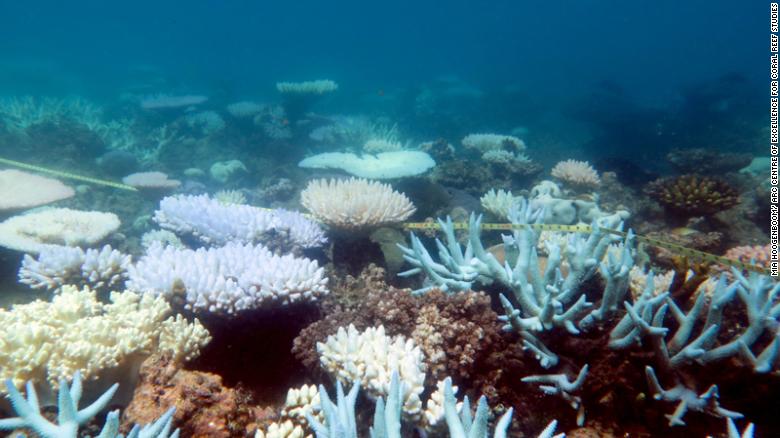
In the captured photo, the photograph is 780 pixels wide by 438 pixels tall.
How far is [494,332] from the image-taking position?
2.74 meters

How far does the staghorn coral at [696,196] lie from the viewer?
6145 millimetres

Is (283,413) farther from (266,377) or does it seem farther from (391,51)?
(391,51)

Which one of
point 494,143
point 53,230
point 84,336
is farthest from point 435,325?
point 494,143

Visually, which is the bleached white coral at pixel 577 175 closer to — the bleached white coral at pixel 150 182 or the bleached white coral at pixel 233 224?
the bleached white coral at pixel 233 224

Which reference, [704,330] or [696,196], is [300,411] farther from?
[696,196]

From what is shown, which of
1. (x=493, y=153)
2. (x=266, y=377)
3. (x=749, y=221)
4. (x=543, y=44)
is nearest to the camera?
(x=266, y=377)

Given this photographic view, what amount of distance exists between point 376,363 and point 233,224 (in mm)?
2673

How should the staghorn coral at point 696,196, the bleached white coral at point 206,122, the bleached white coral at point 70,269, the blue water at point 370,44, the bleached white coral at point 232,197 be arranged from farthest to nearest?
1. the blue water at point 370,44
2. the bleached white coral at point 206,122
3. the bleached white coral at point 232,197
4. the staghorn coral at point 696,196
5. the bleached white coral at point 70,269

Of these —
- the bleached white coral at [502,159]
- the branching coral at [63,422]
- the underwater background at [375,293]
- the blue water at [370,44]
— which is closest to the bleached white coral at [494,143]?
the underwater background at [375,293]

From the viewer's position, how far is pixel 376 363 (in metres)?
2.36

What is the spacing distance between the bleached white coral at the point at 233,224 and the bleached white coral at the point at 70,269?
0.81 m

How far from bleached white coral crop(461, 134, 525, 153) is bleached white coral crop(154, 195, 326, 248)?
7536 millimetres

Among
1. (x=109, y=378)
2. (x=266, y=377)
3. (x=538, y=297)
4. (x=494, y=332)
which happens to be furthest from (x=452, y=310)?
(x=109, y=378)

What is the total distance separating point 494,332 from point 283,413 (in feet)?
4.89
